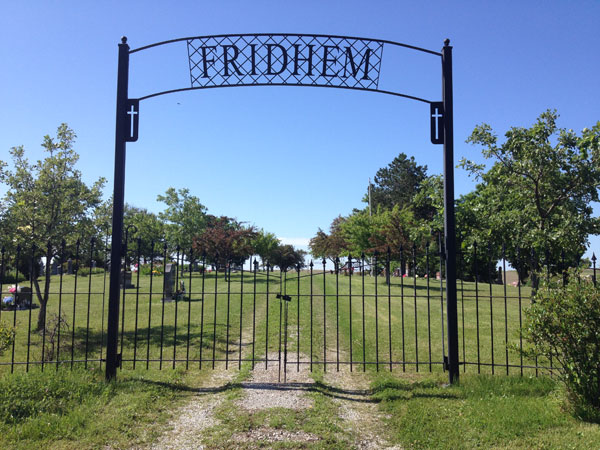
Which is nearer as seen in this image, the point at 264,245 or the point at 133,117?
the point at 133,117

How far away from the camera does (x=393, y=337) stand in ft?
35.6

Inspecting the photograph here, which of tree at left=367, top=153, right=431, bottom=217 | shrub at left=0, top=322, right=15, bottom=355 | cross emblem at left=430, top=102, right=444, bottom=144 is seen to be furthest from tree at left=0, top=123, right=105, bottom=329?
tree at left=367, top=153, right=431, bottom=217

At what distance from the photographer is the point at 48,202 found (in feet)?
34.2

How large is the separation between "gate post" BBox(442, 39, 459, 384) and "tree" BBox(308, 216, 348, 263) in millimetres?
36640

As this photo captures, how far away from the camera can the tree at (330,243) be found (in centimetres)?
4696

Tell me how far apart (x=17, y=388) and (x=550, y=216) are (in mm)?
13292

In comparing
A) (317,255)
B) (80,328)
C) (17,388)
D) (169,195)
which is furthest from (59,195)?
(317,255)

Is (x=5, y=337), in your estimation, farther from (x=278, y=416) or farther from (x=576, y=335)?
(x=576, y=335)

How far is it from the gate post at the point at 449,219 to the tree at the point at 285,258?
2.58 metres

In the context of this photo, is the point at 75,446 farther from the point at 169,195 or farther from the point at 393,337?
the point at 169,195

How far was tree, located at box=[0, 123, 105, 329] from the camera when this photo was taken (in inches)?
400

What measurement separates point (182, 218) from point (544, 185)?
3351cm

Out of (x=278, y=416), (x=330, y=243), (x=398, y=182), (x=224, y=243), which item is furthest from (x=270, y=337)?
(x=398, y=182)

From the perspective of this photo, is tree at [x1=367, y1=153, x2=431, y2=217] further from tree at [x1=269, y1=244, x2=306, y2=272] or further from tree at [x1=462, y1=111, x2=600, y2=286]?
tree at [x1=462, y1=111, x2=600, y2=286]
